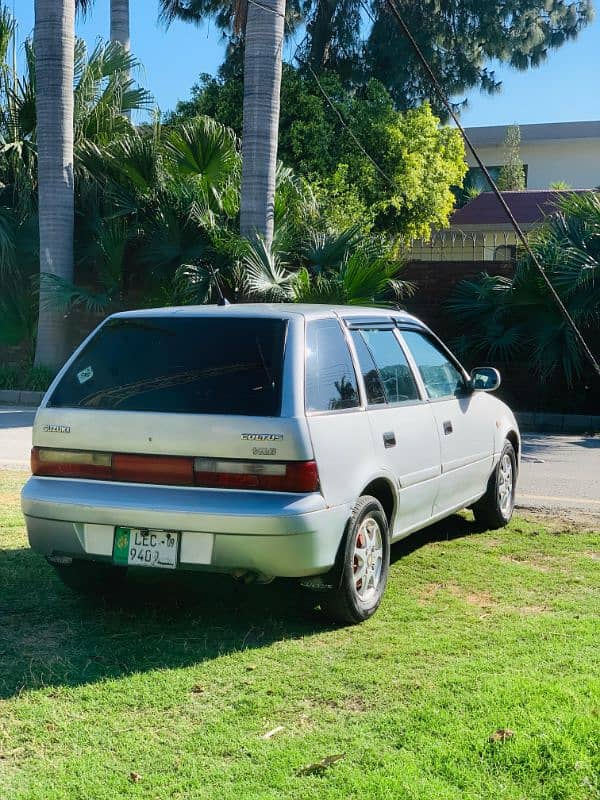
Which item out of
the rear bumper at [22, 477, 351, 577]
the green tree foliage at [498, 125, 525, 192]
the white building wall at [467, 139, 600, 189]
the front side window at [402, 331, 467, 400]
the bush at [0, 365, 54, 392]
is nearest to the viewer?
the rear bumper at [22, 477, 351, 577]

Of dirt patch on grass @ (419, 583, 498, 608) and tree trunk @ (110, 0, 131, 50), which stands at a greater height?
tree trunk @ (110, 0, 131, 50)

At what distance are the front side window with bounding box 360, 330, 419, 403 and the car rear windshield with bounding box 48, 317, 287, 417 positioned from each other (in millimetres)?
870

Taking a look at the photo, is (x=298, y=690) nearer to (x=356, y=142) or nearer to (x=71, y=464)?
(x=71, y=464)

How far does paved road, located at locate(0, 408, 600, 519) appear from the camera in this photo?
8.71 m

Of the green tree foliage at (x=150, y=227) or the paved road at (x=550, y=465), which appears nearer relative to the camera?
the paved road at (x=550, y=465)

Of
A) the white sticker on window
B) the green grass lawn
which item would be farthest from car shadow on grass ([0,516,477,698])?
the white sticker on window

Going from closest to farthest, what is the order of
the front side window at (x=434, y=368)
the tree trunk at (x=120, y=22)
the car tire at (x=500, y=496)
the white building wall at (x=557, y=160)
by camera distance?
the front side window at (x=434, y=368), the car tire at (x=500, y=496), the tree trunk at (x=120, y=22), the white building wall at (x=557, y=160)

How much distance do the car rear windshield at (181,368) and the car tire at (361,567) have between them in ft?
2.44

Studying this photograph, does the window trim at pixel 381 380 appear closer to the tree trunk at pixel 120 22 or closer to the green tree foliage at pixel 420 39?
the tree trunk at pixel 120 22

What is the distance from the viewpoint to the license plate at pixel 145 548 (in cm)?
481

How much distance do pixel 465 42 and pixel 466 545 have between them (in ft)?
97.0

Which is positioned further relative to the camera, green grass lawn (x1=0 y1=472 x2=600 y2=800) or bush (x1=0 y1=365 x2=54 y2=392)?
bush (x1=0 y1=365 x2=54 y2=392)

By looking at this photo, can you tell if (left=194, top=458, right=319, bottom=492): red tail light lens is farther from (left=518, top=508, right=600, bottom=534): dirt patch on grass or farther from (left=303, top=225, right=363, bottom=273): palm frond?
(left=303, top=225, right=363, bottom=273): palm frond

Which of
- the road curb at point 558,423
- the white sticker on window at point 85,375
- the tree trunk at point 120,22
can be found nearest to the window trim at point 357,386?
the white sticker on window at point 85,375
